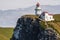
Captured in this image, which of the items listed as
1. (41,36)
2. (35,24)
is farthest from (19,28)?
(41,36)

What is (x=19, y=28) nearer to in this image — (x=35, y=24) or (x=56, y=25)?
(x=35, y=24)

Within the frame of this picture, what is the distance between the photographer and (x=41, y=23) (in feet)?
508

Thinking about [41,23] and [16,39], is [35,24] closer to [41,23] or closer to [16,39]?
[41,23]

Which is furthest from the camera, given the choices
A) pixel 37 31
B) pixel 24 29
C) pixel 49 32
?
pixel 24 29

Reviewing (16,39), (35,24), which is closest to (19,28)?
(16,39)

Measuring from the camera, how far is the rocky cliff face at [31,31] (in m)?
147

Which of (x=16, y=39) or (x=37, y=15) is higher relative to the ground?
(x=37, y=15)

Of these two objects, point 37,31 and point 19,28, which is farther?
point 19,28

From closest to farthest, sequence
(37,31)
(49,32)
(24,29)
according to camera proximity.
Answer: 1. (49,32)
2. (37,31)
3. (24,29)

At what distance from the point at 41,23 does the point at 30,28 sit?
10851 millimetres

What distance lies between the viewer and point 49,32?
147 metres

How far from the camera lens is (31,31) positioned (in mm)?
164875

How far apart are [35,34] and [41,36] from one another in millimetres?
13325

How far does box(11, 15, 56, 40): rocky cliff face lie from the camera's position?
14699 cm
